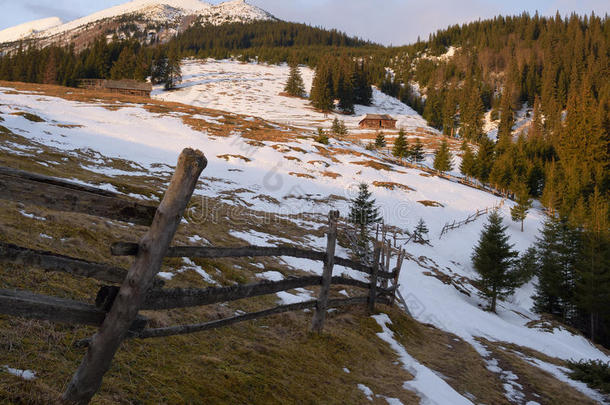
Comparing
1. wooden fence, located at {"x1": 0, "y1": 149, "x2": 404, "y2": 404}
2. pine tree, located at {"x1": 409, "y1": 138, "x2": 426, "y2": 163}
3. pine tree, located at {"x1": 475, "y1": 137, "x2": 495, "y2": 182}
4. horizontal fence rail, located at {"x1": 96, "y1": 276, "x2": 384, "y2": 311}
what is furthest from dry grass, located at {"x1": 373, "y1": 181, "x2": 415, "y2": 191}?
wooden fence, located at {"x1": 0, "y1": 149, "x2": 404, "y2": 404}

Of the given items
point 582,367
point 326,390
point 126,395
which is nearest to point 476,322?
point 582,367

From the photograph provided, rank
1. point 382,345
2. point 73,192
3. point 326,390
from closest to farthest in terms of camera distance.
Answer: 1. point 73,192
2. point 326,390
3. point 382,345

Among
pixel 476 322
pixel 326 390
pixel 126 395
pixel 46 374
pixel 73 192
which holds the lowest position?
pixel 476 322

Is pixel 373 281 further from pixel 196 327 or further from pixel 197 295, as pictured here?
pixel 197 295

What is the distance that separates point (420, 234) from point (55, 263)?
3319cm

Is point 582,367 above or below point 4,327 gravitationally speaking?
below

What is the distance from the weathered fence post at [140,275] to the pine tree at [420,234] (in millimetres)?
30896

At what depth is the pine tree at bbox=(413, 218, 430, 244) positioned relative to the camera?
31495 mm

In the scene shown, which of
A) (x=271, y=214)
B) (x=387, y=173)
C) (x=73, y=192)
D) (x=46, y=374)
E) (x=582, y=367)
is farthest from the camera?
(x=387, y=173)

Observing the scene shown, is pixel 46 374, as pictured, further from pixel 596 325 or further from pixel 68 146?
pixel 596 325

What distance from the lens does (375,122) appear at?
331 ft

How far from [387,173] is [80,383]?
4882 cm

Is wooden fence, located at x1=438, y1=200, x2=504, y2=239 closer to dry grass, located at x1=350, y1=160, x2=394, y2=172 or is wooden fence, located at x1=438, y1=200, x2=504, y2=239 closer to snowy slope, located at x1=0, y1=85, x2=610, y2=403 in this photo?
snowy slope, located at x1=0, y1=85, x2=610, y2=403

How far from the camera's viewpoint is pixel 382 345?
7.66 metres
